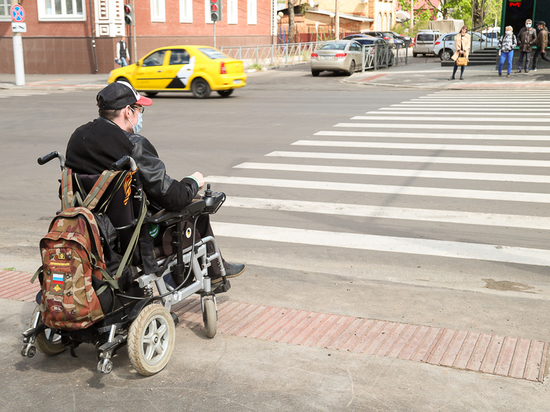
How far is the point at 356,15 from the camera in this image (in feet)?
245

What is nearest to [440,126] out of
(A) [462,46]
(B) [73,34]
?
(A) [462,46]

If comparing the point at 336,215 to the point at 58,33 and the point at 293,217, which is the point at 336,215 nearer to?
the point at 293,217

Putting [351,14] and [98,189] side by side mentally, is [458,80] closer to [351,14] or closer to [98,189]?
[98,189]

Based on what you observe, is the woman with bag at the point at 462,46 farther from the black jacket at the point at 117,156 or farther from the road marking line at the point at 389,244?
the black jacket at the point at 117,156

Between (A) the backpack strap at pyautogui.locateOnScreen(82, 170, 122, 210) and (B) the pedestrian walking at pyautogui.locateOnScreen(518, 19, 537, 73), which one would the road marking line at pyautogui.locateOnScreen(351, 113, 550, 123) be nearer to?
(A) the backpack strap at pyautogui.locateOnScreen(82, 170, 122, 210)

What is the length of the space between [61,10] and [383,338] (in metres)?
31.7

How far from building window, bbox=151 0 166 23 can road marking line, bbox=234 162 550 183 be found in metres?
27.5

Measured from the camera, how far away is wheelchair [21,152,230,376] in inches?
142

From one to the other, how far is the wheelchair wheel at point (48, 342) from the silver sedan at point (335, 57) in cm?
2526

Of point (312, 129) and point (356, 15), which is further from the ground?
point (356, 15)

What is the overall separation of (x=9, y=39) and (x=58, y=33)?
105 inches

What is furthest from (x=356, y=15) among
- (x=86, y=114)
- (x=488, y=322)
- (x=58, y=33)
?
(x=488, y=322)

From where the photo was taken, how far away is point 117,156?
3.72m

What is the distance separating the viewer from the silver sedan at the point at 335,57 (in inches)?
1099
